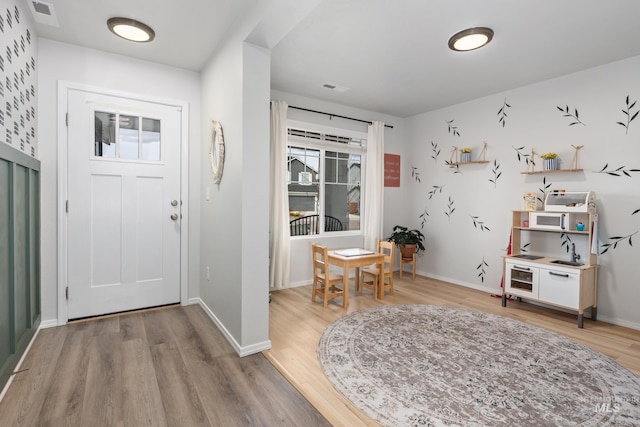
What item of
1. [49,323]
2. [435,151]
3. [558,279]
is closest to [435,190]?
[435,151]

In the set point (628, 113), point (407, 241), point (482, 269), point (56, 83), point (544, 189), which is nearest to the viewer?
point (56, 83)

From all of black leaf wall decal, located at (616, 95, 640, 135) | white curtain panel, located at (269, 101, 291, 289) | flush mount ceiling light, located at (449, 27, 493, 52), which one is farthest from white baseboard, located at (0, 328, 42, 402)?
black leaf wall decal, located at (616, 95, 640, 135)

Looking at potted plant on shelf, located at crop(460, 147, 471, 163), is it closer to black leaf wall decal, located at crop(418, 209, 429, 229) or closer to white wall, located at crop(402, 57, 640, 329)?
white wall, located at crop(402, 57, 640, 329)

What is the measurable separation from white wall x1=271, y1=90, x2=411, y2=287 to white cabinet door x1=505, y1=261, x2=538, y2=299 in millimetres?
1996

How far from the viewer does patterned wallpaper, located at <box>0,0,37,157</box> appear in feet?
6.18

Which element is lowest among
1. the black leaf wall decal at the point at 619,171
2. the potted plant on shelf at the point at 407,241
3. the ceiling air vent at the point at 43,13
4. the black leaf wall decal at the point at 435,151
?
the potted plant on shelf at the point at 407,241

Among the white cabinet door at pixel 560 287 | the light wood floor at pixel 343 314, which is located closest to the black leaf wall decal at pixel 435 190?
the light wood floor at pixel 343 314

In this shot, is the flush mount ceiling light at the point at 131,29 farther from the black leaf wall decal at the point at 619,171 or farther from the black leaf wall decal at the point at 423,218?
the black leaf wall decal at the point at 619,171

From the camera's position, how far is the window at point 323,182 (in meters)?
4.45

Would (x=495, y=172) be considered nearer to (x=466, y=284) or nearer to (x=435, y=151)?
(x=435, y=151)

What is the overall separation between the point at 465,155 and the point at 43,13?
15.4ft

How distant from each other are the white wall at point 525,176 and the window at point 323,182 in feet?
3.47

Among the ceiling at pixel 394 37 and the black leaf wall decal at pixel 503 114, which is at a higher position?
the ceiling at pixel 394 37

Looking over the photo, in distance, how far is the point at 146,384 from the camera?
1994 millimetres
